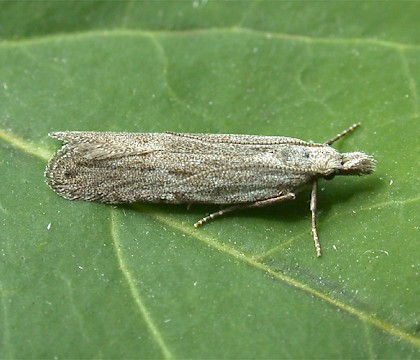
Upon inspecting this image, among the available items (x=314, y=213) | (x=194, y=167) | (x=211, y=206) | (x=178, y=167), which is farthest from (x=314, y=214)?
(x=178, y=167)

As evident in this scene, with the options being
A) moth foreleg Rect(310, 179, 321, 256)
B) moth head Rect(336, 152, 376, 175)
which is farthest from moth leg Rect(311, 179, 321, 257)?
moth head Rect(336, 152, 376, 175)

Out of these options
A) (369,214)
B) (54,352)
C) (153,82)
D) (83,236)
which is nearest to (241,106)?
(153,82)

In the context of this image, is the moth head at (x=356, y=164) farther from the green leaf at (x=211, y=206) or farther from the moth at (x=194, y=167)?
the green leaf at (x=211, y=206)

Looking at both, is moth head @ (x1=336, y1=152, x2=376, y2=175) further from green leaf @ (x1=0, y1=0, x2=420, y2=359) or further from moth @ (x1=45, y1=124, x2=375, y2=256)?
green leaf @ (x1=0, y1=0, x2=420, y2=359)

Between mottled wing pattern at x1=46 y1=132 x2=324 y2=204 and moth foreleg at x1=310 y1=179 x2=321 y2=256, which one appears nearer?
moth foreleg at x1=310 y1=179 x2=321 y2=256

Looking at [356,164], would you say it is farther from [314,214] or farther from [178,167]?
[178,167]

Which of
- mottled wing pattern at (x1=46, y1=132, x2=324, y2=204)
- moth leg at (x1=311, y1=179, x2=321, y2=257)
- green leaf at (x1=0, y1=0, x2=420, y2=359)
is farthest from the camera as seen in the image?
mottled wing pattern at (x1=46, y1=132, x2=324, y2=204)

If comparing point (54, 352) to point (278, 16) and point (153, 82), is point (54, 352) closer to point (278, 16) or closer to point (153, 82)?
point (153, 82)
